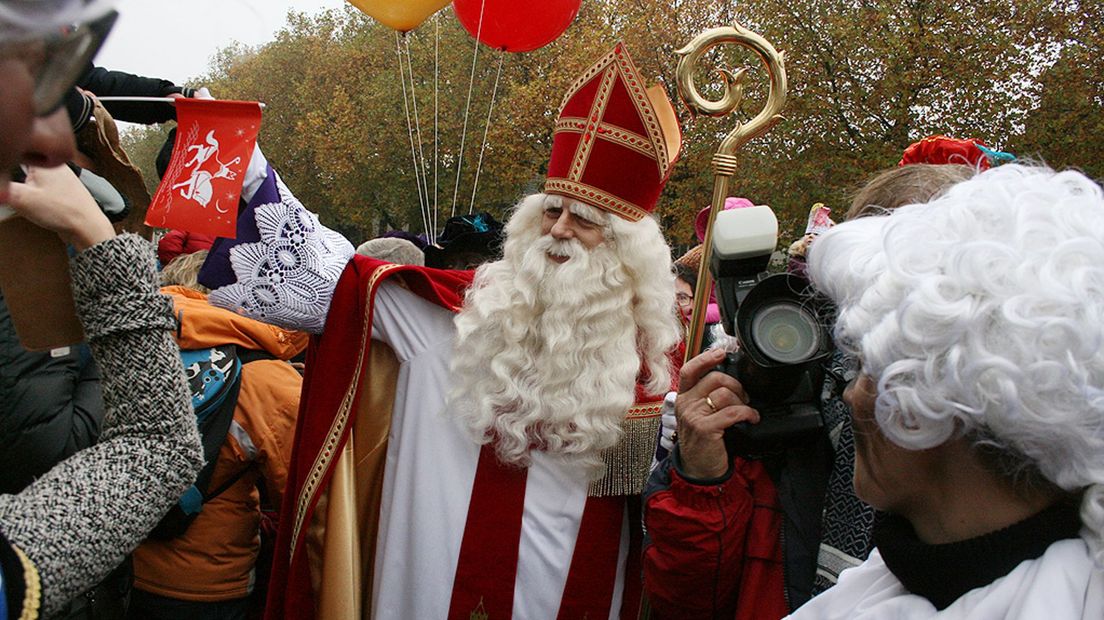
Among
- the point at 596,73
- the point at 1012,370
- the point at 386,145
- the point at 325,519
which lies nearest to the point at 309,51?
the point at 596,73

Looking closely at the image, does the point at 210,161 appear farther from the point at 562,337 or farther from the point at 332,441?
the point at 562,337

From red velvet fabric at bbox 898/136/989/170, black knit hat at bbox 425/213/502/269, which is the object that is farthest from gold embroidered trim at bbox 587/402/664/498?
black knit hat at bbox 425/213/502/269

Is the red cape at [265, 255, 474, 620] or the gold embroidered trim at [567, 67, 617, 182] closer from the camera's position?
the red cape at [265, 255, 474, 620]

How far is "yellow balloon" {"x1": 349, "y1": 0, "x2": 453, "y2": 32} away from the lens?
4480 millimetres

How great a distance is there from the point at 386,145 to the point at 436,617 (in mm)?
14738

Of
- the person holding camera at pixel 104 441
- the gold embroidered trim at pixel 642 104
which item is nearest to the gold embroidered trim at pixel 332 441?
the gold embroidered trim at pixel 642 104

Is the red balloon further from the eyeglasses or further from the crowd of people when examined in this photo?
the eyeglasses

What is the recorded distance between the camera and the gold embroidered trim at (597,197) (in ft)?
8.94

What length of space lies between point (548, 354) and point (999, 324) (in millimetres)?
1674

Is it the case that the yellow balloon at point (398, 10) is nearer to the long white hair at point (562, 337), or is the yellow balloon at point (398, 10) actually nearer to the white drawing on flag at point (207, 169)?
the long white hair at point (562, 337)

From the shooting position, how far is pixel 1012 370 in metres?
0.98

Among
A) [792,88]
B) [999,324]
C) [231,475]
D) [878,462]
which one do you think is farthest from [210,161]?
[792,88]

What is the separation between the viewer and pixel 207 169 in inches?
92.3

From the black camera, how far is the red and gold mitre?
1.13 metres
